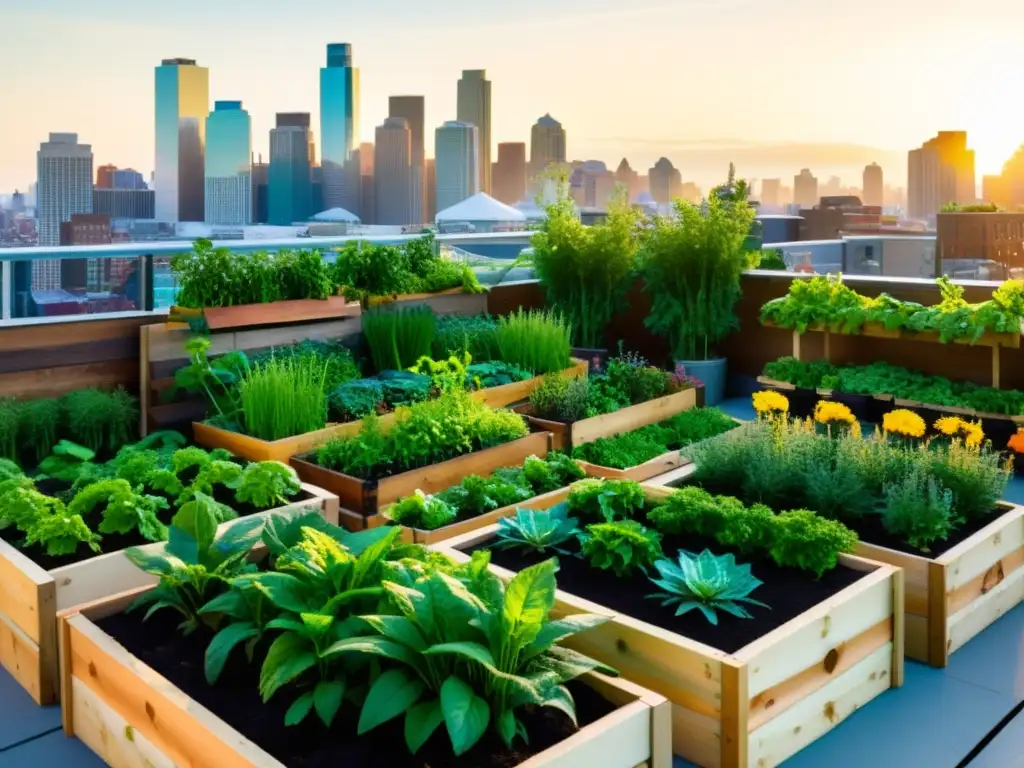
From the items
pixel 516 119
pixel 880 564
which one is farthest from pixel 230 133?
pixel 880 564

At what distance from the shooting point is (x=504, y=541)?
11.6 feet

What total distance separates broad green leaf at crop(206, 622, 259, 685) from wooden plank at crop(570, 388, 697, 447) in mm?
2712

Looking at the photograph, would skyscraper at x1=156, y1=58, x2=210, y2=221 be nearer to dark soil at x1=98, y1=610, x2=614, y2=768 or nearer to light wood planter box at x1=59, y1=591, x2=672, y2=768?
light wood planter box at x1=59, y1=591, x2=672, y2=768

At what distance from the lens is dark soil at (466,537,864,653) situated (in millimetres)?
2853

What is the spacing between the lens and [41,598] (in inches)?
122

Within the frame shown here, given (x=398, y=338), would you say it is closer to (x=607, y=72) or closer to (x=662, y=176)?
(x=607, y=72)

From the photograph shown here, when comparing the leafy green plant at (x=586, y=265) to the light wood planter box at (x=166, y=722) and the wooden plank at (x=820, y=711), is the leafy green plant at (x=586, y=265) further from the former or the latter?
the light wood planter box at (x=166, y=722)

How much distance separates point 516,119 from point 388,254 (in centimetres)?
763

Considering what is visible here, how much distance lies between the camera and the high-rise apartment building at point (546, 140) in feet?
69.2

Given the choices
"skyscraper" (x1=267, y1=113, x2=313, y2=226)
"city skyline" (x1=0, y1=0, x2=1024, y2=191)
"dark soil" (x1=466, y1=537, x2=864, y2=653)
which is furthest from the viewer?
"skyscraper" (x1=267, y1=113, x2=313, y2=226)

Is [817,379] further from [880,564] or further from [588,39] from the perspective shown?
[588,39]

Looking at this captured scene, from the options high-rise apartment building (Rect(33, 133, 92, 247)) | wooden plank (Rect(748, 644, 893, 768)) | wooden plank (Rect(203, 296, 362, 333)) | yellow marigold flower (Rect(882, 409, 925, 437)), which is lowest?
wooden plank (Rect(748, 644, 893, 768))

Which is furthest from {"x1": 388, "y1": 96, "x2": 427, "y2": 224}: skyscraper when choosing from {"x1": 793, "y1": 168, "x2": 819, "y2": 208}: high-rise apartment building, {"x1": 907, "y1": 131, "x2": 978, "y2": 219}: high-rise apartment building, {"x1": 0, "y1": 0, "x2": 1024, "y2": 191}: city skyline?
{"x1": 907, "y1": 131, "x2": 978, "y2": 219}: high-rise apartment building

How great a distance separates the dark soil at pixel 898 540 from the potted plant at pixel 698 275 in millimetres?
3350
